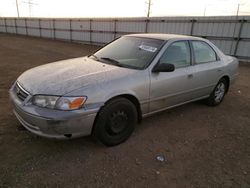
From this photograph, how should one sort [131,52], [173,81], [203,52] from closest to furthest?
[173,81], [131,52], [203,52]

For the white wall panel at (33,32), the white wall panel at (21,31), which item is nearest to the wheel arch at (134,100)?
the white wall panel at (33,32)

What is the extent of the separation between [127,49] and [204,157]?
2172 millimetres

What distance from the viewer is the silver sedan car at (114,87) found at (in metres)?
2.67

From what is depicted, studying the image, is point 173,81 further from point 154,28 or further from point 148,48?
point 154,28

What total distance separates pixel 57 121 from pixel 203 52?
327 cm

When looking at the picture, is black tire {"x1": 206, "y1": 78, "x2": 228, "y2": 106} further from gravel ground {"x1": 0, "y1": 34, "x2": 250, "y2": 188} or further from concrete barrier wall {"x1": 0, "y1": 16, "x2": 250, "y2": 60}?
concrete barrier wall {"x1": 0, "y1": 16, "x2": 250, "y2": 60}

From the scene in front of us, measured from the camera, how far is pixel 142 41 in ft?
12.9

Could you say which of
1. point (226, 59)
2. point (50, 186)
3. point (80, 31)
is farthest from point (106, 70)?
point (80, 31)

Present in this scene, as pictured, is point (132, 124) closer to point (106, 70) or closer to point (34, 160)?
point (106, 70)

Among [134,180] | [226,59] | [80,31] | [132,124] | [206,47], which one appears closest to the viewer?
[134,180]

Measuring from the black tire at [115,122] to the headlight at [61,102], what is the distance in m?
0.32

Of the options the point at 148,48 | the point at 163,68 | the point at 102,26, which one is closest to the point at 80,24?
the point at 102,26

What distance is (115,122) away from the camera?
3.08m

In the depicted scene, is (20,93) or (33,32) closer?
(20,93)
